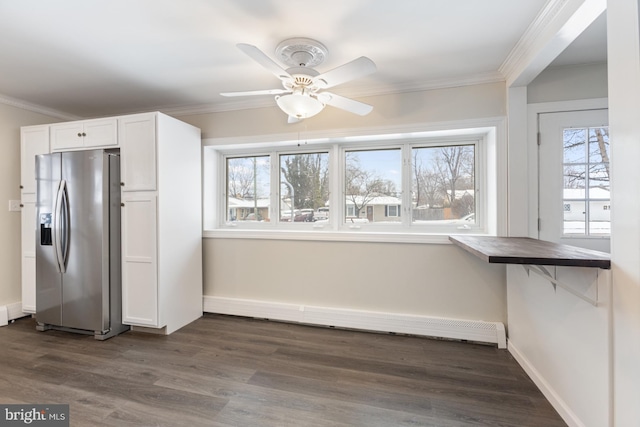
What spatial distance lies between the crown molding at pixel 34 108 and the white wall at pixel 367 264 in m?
1.59

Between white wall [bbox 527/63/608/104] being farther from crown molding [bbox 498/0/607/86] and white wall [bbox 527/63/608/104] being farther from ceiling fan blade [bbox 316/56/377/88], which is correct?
ceiling fan blade [bbox 316/56/377/88]

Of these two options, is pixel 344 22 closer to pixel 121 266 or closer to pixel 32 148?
pixel 121 266

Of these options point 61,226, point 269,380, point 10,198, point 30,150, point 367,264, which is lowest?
point 269,380

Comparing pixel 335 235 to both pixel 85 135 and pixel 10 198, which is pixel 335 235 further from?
pixel 10 198

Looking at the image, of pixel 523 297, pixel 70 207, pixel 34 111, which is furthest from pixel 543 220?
pixel 34 111

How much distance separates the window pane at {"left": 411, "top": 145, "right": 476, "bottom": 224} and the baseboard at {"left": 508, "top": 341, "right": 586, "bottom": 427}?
122 centimetres

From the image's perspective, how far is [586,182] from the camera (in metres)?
2.27

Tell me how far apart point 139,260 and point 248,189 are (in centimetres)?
135

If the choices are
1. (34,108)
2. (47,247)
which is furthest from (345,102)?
(34,108)

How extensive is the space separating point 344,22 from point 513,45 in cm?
126

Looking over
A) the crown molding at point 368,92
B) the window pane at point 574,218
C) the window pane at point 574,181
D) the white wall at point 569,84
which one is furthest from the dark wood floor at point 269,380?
the crown molding at point 368,92

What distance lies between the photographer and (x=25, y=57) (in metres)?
2.22

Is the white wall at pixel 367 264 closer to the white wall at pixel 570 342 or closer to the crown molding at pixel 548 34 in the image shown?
the crown molding at pixel 548 34

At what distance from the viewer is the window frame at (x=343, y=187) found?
104 inches
